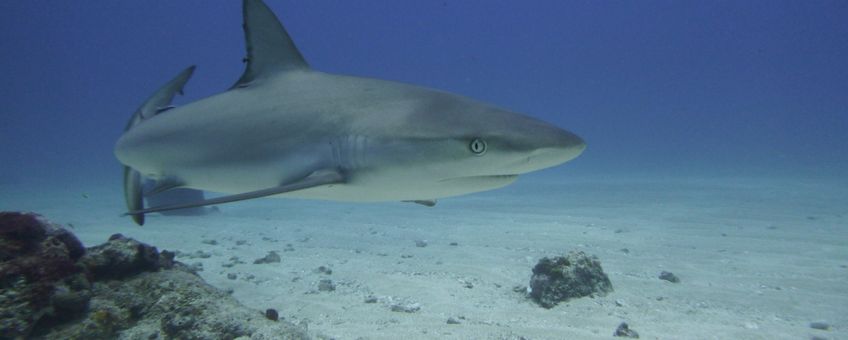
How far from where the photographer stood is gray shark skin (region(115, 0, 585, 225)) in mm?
2318

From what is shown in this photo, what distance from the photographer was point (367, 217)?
42.7ft

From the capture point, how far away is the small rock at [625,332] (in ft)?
11.6

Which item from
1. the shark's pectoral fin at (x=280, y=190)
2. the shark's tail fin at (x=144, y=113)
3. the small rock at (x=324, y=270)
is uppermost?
the shark's tail fin at (x=144, y=113)

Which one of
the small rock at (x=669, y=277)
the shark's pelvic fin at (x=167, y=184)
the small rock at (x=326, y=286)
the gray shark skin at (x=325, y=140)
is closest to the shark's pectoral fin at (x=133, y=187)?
the gray shark skin at (x=325, y=140)

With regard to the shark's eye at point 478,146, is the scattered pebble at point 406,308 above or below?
below

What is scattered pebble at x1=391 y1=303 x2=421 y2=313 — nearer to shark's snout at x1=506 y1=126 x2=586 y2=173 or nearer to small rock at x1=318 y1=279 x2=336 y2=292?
small rock at x1=318 y1=279 x2=336 y2=292

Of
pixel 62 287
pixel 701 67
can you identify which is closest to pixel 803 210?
pixel 62 287

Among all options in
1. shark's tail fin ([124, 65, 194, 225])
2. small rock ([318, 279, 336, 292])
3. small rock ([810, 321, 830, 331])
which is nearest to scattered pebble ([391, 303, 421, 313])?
small rock ([318, 279, 336, 292])

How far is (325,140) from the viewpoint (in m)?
2.72

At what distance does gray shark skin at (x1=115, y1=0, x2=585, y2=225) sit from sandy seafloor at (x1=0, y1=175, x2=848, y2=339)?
146cm

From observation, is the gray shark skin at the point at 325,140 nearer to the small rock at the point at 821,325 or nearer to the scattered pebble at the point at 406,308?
the scattered pebble at the point at 406,308

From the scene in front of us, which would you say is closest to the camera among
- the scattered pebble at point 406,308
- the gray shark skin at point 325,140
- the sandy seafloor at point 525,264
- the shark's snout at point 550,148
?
the shark's snout at point 550,148

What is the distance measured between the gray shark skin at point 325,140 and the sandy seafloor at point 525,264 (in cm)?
146

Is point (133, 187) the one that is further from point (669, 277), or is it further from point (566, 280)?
point (669, 277)
